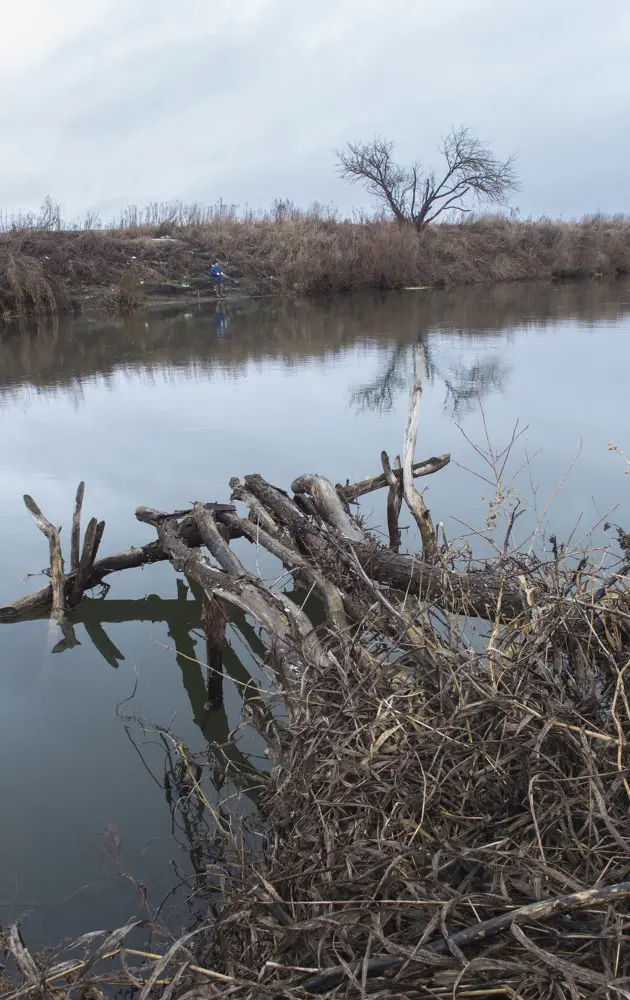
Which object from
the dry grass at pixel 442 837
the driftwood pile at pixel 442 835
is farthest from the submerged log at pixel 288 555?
the dry grass at pixel 442 837

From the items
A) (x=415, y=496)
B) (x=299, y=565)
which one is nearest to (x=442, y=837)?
(x=299, y=565)

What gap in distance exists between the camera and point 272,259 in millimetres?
29531

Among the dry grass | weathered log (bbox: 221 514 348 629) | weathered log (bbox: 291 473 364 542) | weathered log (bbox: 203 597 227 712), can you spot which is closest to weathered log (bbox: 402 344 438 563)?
weathered log (bbox: 291 473 364 542)

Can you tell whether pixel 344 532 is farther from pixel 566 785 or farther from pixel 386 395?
pixel 386 395

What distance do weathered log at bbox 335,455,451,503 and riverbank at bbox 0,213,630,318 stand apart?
1909 centimetres

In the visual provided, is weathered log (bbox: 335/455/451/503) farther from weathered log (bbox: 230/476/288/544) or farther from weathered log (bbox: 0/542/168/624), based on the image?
weathered log (bbox: 0/542/168/624)

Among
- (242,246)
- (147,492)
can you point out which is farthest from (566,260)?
(147,492)

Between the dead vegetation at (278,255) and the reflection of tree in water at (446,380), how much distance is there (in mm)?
13932

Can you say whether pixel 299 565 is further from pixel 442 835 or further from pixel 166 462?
pixel 166 462

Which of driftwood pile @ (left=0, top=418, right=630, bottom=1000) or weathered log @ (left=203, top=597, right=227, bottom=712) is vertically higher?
driftwood pile @ (left=0, top=418, right=630, bottom=1000)

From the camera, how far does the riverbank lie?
77.4ft

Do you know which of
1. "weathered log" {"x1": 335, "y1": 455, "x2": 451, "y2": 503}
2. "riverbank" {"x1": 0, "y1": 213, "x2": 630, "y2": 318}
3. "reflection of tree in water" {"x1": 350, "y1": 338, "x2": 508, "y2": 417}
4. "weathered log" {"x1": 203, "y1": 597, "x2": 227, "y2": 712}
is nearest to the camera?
"weathered log" {"x1": 203, "y1": 597, "x2": 227, "y2": 712}

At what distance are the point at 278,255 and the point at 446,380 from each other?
66.5 ft

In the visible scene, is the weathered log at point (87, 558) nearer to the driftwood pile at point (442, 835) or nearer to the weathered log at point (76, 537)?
the weathered log at point (76, 537)
